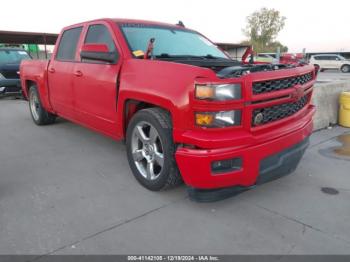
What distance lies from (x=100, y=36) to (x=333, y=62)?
115 ft

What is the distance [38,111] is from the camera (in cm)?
648

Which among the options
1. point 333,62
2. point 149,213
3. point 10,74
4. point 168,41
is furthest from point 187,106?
point 333,62

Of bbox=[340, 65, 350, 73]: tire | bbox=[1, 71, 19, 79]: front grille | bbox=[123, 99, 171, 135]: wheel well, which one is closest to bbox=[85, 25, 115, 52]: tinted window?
bbox=[123, 99, 171, 135]: wheel well

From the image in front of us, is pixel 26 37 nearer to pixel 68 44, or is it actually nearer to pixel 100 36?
pixel 68 44

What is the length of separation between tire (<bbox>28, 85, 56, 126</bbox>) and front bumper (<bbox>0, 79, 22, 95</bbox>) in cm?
459

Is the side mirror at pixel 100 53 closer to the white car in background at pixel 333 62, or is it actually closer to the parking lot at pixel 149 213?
the parking lot at pixel 149 213

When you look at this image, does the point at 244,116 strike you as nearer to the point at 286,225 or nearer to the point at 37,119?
the point at 286,225

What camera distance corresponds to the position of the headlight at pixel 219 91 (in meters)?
2.61

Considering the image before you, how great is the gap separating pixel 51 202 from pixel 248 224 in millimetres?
1935

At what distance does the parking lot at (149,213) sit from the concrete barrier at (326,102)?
199 cm

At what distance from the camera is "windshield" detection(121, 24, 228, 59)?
3859mm

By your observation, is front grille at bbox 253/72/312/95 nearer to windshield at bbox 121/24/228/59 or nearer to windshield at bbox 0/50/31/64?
windshield at bbox 121/24/228/59

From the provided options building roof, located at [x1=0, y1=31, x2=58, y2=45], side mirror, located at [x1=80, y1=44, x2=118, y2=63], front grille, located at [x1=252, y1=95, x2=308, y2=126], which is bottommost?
front grille, located at [x1=252, y1=95, x2=308, y2=126]

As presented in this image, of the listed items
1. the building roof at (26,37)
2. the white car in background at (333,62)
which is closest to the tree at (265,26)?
the white car in background at (333,62)
